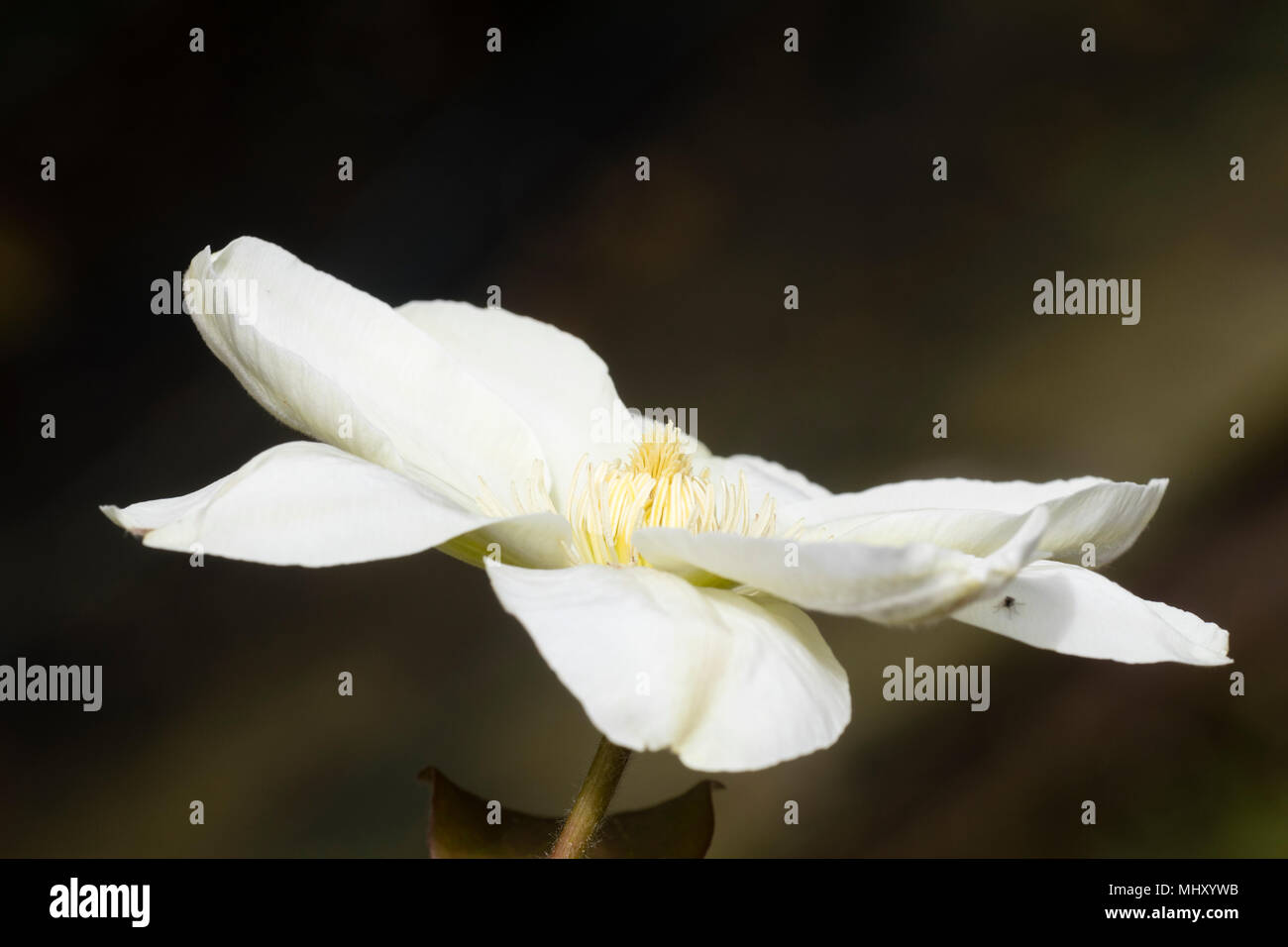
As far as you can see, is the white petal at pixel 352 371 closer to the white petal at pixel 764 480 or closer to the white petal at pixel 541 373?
the white petal at pixel 541 373

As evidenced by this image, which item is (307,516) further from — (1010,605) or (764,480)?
(764,480)

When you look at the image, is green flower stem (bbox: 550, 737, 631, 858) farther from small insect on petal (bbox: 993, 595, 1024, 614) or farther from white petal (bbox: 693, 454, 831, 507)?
white petal (bbox: 693, 454, 831, 507)

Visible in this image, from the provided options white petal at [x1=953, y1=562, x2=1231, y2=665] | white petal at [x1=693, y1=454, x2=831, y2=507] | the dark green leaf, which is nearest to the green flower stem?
the dark green leaf

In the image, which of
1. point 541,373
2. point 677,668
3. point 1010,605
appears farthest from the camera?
point 541,373

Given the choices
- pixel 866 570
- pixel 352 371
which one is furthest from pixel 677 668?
pixel 352 371

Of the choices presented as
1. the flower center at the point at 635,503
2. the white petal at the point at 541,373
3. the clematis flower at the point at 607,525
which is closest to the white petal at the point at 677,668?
the clematis flower at the point at 607,525

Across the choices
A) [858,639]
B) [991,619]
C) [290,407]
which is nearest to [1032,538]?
[991,619]

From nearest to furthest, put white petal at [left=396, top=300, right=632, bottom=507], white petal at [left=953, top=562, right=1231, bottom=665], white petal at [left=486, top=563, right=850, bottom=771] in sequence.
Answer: white petal at [left=486, top=563, right=850, bottom=771] < white petal at [left=953, top=562, right=1231, bottom=665] < white petal at [left=396, top=300, right=632, bottom=507]
